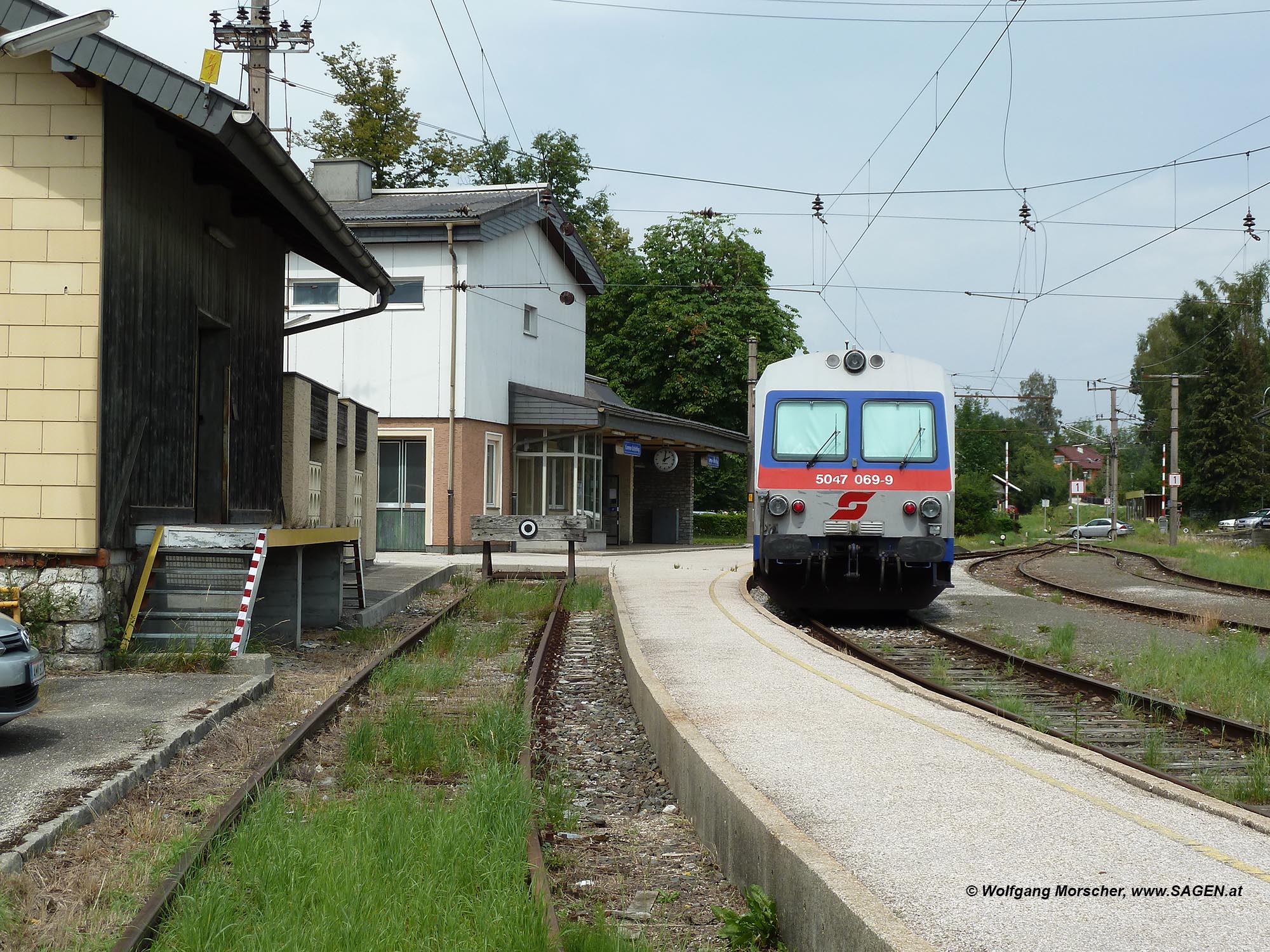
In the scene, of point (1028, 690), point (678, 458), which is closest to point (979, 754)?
point (1028, 690)

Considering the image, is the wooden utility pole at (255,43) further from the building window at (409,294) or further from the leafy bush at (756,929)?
the leafy bush at (756,929)

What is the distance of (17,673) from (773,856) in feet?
13.3

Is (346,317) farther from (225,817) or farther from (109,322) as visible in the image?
(225,817)

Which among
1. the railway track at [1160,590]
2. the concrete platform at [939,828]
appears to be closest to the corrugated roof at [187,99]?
the concrete platform at [939,828]

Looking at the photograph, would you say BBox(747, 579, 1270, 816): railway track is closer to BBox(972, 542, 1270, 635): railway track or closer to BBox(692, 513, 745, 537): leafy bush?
BBox(972, 542, 1270, 635): railway track

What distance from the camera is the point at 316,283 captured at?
27.7 m

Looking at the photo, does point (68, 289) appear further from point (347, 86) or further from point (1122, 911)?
point (347, 86)

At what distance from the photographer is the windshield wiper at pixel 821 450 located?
1442 centimetres

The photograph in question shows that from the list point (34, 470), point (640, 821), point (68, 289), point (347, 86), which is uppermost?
point (347, 86)

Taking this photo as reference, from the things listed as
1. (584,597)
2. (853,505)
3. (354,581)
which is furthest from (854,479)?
(354,581)

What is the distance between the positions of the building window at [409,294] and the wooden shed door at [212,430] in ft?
49.5

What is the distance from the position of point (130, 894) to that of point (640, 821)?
246 centimetres

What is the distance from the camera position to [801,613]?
Answer: 15938 millimetres

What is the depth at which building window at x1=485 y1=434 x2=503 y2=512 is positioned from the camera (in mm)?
27953
